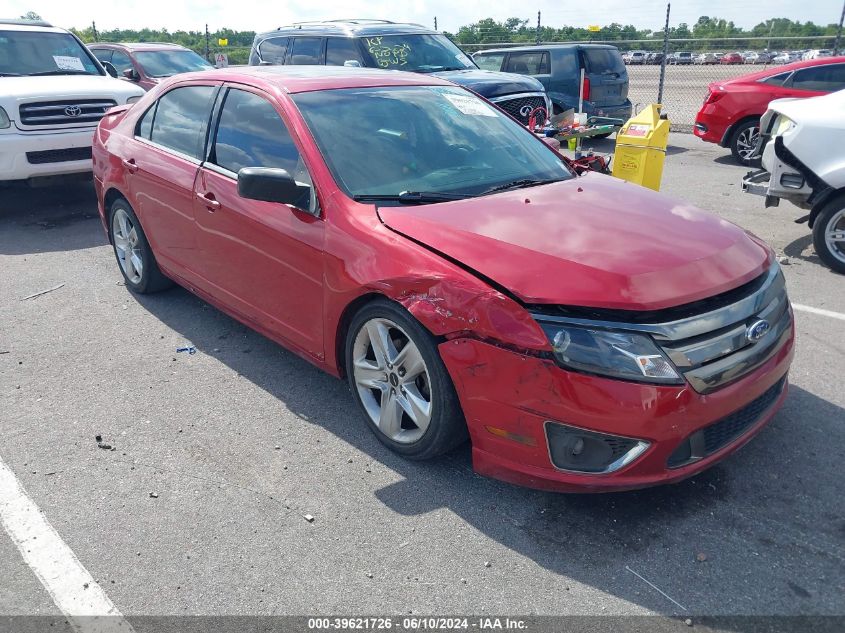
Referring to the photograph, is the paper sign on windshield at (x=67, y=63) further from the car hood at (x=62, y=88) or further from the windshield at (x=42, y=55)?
the car hood at (x=62, y=88)

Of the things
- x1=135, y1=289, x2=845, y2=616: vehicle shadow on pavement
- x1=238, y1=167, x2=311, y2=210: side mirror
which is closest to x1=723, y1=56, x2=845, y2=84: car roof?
x1=135, y1=289, x2=845, y2=616: vehicle shadow on pavement

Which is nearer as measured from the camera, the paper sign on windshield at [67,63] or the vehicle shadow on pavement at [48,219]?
the vehicle shadow on pavement at [48,219]

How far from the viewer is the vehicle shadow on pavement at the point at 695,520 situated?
8.65 ft

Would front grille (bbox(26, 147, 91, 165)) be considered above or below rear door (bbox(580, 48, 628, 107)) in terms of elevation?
below

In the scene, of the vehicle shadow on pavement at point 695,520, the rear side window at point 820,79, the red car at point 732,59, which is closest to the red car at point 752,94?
the rear side window at point 820,79

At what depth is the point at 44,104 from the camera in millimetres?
7816

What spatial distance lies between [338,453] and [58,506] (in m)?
1.24

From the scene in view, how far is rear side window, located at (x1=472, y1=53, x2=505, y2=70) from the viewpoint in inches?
568

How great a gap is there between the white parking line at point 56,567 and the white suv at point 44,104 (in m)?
5.43

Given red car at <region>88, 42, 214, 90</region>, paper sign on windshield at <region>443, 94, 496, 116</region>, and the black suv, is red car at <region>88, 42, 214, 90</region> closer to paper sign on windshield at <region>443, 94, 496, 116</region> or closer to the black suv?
the black suv

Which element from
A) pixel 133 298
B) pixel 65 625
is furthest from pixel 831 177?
pixel 65 625

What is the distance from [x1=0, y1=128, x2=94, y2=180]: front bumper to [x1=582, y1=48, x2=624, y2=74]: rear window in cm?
891

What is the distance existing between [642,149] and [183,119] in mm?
4177

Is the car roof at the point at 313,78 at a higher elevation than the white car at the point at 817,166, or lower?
higher
